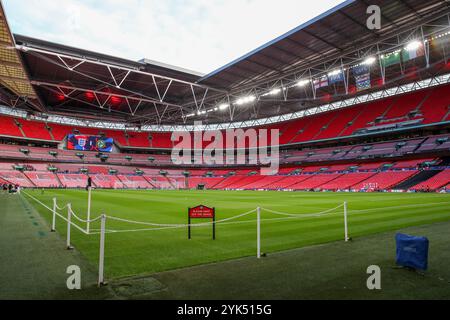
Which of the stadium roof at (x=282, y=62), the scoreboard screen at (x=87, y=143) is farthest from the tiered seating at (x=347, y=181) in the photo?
the scoreboard screen at (x=87, y=143)

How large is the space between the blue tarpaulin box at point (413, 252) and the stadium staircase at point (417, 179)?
3386 centimetres

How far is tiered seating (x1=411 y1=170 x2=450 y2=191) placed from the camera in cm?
3219

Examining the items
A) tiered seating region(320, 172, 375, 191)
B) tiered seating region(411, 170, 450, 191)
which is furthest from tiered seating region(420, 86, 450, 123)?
tiered seating region(320, 172, 375, 191)

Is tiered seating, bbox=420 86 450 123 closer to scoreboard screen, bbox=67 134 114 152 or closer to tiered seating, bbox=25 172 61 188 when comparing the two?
scoreboard screen, bbox=67 134 114 152

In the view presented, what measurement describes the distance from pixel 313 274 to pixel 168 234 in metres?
5.57

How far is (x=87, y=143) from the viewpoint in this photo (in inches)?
2213

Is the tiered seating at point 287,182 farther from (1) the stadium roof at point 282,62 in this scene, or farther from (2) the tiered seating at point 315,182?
(1) the stadium roof at point 282,62

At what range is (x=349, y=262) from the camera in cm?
612

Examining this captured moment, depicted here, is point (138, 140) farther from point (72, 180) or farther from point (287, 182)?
point (287, 182)

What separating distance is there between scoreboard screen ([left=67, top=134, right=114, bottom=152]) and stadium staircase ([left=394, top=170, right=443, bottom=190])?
5167 centimetres

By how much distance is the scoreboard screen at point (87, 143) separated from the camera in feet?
180

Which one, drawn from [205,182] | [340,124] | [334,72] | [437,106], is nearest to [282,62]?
[334,72]

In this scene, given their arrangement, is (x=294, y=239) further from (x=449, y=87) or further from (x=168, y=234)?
(x=449, y=87)
